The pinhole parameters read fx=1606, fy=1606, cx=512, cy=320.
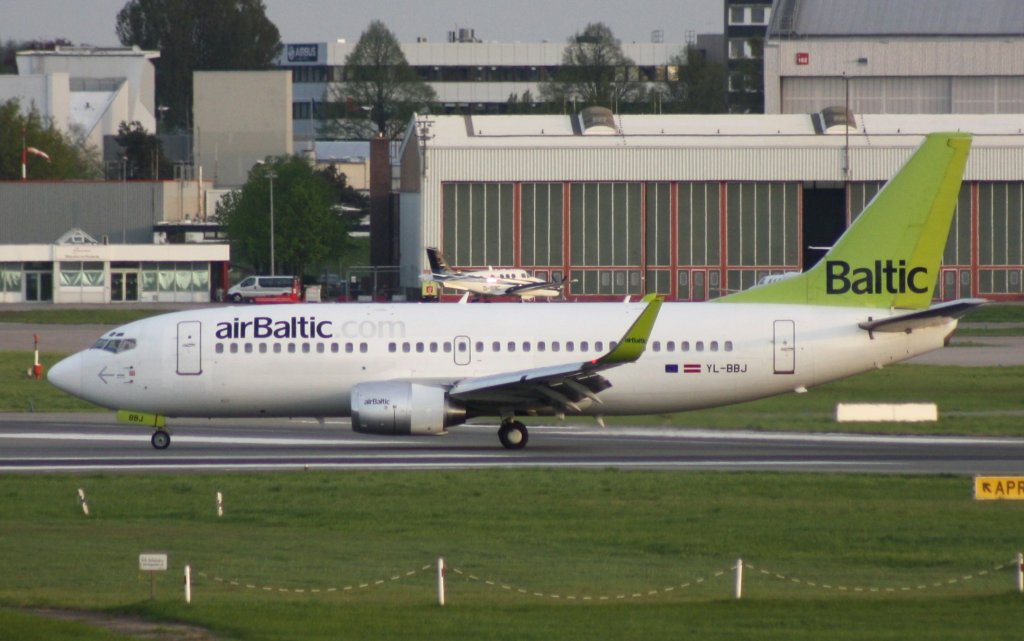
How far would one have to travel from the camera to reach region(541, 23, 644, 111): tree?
6703 inches

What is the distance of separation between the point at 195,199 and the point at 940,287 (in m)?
65.5

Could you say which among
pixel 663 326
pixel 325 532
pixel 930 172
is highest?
pixel 930 172

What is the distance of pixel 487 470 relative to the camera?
1233 inches

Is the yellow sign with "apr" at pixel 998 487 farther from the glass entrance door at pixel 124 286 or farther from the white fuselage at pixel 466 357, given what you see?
the glass entrance door at pixel 124 286

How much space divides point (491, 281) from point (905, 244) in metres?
53.4

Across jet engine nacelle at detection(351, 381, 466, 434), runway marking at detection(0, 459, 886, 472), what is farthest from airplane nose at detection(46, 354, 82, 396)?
jet engine nacelle at detection(351, 381, 466, 434)

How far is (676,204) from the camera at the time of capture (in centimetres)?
9394

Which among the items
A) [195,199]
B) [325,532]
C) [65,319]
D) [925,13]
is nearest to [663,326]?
[325,532]

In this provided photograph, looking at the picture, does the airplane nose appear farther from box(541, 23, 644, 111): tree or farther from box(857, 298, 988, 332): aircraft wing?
box(541, 23, 644, 111): tree

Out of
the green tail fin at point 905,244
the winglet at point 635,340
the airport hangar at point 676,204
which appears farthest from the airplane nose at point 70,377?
the airport hangar at point 676,204

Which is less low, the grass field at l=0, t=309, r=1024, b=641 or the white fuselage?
the white fuselage

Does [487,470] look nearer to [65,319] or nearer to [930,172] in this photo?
[930,172]

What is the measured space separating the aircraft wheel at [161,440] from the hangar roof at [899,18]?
3330 inches

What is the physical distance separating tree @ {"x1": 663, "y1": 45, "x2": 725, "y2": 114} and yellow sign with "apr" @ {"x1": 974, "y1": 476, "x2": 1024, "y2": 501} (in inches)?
5854
